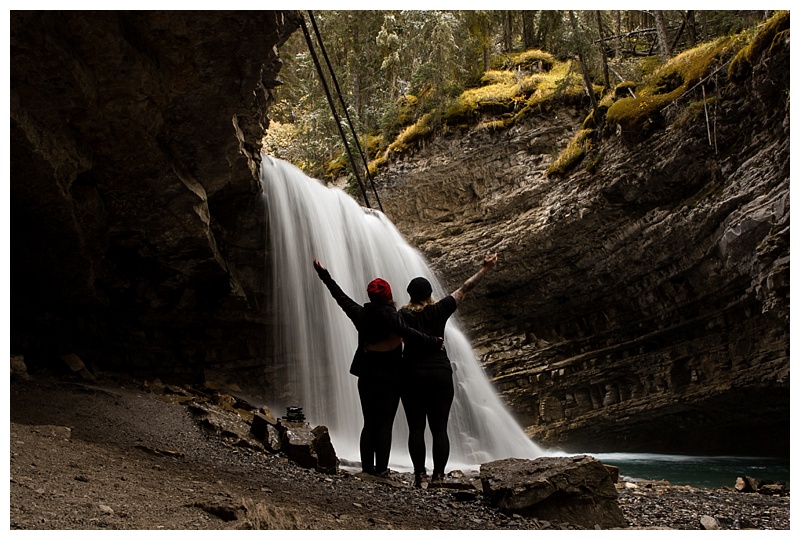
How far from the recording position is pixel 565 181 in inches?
590

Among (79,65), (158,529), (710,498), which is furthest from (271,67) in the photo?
(710,498)

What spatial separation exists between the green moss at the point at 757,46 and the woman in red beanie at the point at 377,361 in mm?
10198

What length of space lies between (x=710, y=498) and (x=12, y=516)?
6.79m

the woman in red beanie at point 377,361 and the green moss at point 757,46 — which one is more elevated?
the green moss at point 757,46

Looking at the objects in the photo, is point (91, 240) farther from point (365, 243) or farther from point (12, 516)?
point (12, 516)

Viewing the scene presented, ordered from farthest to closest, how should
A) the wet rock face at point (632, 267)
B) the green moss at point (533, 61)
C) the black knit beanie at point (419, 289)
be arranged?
1. the green moss at point (533, 61)
2. the wet rock face at point (632, 267)
3. the black knit beanie at point (419, 289)

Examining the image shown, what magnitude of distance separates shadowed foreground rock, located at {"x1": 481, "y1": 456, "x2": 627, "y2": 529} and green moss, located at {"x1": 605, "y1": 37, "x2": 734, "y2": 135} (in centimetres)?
1067

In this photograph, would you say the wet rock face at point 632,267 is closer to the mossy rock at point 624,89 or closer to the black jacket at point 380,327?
the mossy rock at point 624,89

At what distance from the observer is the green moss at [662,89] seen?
12.8 m

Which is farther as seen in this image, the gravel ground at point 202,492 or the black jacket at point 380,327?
the black jacket at point 380,327

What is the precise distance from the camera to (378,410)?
5.30 metres

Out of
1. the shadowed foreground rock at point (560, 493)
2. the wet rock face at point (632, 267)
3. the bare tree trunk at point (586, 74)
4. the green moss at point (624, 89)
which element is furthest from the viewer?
the bare tree trunk at point (586, 74)

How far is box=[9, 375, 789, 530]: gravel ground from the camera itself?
3.29 metres

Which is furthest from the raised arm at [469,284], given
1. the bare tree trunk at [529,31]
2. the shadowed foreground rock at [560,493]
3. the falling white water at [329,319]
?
the bare tree trunk at [529,31]
